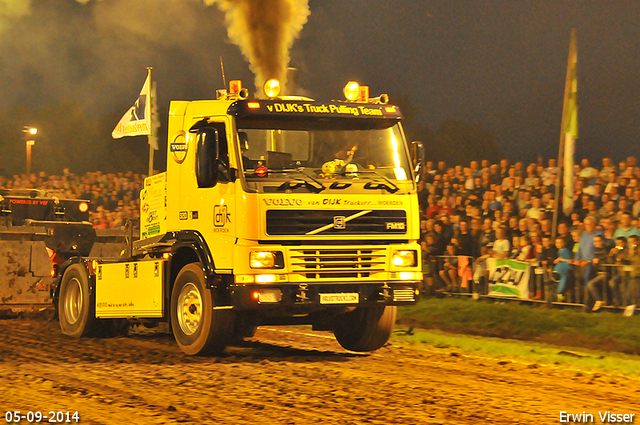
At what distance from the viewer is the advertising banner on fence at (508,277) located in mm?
15656

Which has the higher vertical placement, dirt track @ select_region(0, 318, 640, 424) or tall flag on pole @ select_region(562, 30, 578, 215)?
tall flag on pole @ select_region(562, 30, 578, 215)

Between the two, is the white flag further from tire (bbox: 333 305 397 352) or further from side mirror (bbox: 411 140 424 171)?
side mirror (bbox: 411 140 424 171)

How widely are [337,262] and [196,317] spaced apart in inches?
73.5

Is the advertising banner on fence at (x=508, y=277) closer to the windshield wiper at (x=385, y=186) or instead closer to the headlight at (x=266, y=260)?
the windshield wiper at (x=385, y=186)

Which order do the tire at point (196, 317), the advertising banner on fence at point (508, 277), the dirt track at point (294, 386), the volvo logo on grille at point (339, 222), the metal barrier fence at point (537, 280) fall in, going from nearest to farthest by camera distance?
the dirt track at point (294, 386) → the volvo logo on grille at point (339, 222) → the tire at point (196, 317) → the metal barrier fence at point (537, 280) → the advertising banner on fence at point (508, 277)

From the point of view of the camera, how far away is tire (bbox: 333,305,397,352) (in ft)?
37.0

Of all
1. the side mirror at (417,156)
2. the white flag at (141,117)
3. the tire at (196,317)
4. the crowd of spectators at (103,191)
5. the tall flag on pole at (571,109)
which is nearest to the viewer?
the tire at (196,317)

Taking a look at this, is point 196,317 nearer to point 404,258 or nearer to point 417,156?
point 404,258

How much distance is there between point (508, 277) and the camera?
16047 millimetres

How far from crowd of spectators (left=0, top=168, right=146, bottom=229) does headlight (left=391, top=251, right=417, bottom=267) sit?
14224mm

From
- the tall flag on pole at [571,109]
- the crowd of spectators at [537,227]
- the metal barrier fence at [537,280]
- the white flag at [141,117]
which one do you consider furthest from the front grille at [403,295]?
the white flag at [141,117]

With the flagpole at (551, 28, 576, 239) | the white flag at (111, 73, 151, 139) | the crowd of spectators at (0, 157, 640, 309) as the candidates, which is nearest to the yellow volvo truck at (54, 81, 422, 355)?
the crowd of spectators at (0, 157, 640, 309)

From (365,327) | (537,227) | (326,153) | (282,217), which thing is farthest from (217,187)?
(537,227)

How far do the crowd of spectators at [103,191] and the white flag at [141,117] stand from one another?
3913mm
